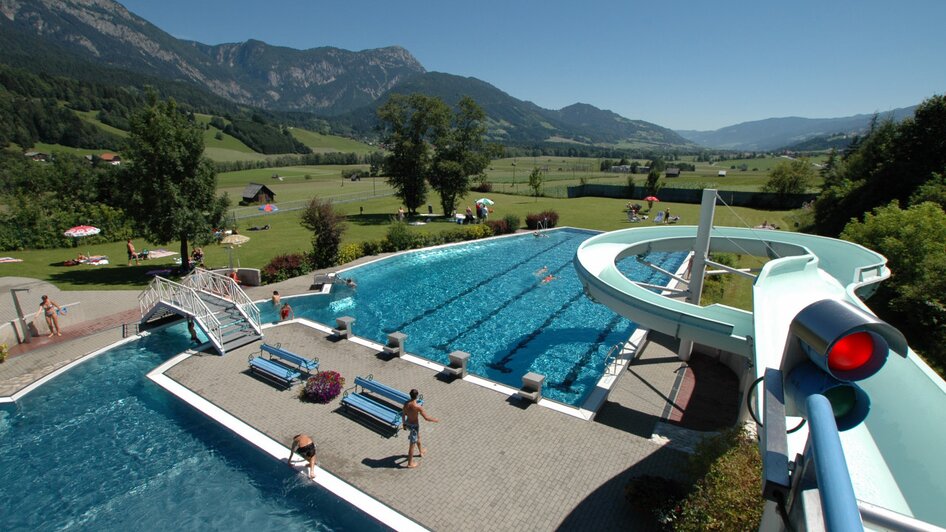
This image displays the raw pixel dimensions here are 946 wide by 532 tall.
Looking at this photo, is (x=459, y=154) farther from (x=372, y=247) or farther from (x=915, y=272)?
(x=915, y=272)

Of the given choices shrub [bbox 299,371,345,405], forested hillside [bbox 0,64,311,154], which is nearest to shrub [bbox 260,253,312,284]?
shrub [bbox 299,371,345,405]

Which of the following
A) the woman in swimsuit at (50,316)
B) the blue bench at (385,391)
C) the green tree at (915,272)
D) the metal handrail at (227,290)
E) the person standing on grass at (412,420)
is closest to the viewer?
the person standing on grass at (412,420)

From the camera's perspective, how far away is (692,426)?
1243 cm

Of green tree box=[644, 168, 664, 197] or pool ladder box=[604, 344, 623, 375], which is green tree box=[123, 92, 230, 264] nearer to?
pool ladder box=[604, 344, 623, 375]

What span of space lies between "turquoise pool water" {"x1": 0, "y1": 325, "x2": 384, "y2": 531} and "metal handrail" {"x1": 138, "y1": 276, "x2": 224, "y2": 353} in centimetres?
273

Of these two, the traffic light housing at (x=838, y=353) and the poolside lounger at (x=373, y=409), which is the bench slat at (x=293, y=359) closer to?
the poolside lounger at (x=373, y=409)

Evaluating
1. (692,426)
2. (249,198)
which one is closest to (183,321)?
(692,426)

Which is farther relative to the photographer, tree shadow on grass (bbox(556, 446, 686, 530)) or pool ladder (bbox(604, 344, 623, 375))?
pool ladder (bbox(604, 344, 623, 375))

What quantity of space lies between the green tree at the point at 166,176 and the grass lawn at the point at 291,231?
3.60 meters

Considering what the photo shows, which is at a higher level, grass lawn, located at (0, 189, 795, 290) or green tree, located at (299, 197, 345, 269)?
green tree, located at (299, 197, 345, 269)

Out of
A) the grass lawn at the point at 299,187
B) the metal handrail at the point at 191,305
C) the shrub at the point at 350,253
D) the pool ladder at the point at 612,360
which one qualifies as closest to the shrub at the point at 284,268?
the shrub at the point at 350,253

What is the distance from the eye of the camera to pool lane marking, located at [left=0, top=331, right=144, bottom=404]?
43.2 ft

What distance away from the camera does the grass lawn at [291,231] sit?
82.0 ft

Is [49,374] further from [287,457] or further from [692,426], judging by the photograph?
[692,426]
